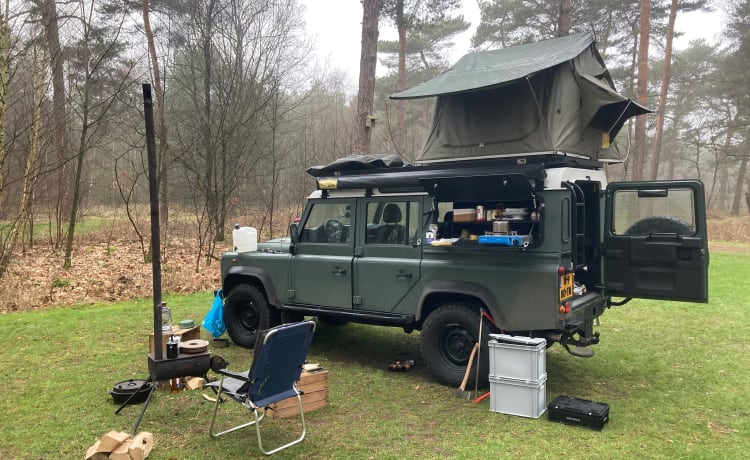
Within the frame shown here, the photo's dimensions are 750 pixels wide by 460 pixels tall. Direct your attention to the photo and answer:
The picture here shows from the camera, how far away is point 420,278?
5.21 meters

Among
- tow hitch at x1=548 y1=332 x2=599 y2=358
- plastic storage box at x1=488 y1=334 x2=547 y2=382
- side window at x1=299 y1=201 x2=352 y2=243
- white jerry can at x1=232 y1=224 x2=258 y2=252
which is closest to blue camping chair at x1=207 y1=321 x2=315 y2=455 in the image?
plastic storage box at x1=488 y1=334 x2=547 y2=382

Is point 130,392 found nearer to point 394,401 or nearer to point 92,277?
point 394,401

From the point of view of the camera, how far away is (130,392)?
451 centimetres

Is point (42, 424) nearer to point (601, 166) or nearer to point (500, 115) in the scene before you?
point (500, 115)

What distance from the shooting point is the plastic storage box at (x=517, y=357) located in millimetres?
4348

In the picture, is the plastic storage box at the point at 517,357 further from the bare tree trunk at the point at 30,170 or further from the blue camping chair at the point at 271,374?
the bare tree trunk at the point at 30,170

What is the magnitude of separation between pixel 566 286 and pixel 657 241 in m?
1.11

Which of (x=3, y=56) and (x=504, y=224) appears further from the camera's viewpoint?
(x=3, y=56)

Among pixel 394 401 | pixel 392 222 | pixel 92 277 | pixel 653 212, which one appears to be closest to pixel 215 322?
pixel 392 222

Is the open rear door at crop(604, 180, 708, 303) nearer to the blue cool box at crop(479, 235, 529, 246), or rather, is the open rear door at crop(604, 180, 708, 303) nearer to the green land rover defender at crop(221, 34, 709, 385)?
the green land rover defender at crop(221, 34, 709, 385)

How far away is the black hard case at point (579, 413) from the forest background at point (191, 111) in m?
3.40

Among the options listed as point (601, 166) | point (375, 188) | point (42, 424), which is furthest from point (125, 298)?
point (601, 166)

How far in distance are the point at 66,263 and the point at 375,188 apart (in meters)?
8.47

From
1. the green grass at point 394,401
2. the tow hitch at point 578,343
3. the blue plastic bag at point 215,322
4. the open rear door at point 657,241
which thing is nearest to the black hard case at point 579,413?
the green grass at point 394,401
